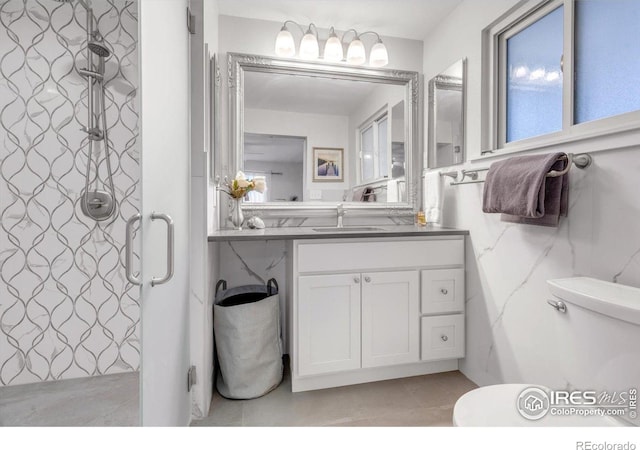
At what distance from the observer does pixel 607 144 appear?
1119 mm

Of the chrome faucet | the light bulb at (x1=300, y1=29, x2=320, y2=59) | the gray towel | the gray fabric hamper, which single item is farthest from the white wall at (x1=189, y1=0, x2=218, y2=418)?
the gray towel

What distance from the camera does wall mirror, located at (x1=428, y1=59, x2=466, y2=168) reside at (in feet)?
6.30

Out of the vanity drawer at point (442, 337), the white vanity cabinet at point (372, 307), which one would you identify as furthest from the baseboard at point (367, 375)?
the vanity drawer at point (442, 337)

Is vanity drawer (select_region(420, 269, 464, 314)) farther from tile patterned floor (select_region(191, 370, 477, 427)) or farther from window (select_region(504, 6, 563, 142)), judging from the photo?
window (select_region(504, 6, 563, 142))

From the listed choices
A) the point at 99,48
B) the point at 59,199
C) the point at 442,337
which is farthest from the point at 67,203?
the point at 442,337

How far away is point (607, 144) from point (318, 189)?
1509 millimetres

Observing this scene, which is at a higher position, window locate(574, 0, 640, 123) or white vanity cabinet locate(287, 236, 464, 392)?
window locate(574, 0, 640, 123)

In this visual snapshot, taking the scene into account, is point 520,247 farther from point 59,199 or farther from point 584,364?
point 59,199

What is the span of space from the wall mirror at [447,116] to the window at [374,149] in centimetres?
32

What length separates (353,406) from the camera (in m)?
1.57

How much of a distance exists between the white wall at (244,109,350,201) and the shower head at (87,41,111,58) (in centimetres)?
85

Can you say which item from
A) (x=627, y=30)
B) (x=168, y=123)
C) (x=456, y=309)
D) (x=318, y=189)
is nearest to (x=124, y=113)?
(x=168, y=123)

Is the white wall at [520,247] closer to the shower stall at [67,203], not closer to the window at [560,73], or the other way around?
the window at [560,73]
